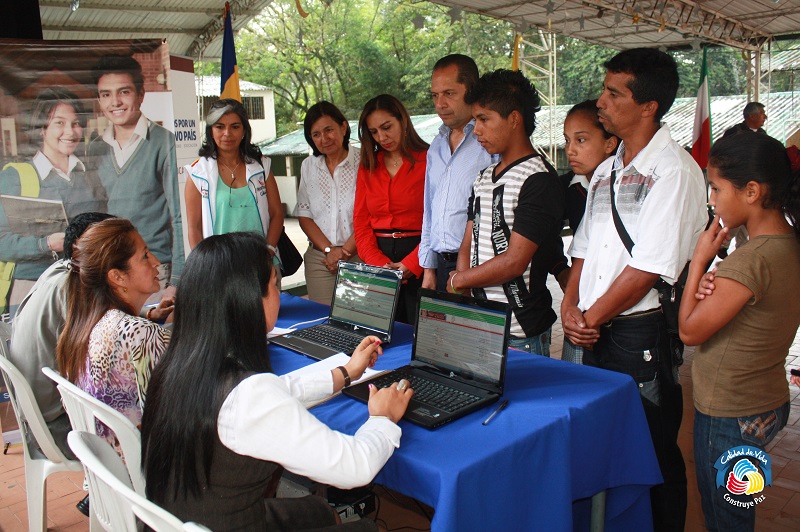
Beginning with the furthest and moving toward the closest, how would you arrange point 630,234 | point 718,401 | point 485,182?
point 485,182
point 630,234
point 718,401

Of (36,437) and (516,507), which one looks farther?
(36,437)

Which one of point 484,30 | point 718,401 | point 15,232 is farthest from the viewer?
point 484,30

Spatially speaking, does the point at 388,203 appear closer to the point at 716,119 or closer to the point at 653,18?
the point at 653,18

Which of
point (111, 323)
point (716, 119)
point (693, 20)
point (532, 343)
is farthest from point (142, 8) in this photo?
point (716, 119)

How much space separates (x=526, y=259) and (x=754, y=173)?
2.65ft

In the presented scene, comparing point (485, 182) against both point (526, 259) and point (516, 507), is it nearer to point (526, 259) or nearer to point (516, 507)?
point (526, 259)

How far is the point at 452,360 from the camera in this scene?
187 centimetres

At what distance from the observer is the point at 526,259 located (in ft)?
7.47

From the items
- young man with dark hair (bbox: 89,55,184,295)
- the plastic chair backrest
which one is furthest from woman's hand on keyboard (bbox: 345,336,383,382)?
young man with dark hair (bbox: 89,55,184,295)

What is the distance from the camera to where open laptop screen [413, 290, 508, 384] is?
175cm

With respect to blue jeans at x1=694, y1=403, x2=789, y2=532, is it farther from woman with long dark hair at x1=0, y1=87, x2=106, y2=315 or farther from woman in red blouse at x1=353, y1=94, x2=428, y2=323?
woman with long dark hair at x1=0, y1=87, x2=106, y2=315

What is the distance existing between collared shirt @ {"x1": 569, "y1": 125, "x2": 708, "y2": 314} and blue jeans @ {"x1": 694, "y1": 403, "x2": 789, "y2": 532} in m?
0.43

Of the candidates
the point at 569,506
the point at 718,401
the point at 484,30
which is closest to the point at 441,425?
the point at 569,506

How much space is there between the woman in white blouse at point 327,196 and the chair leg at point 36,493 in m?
1.63
